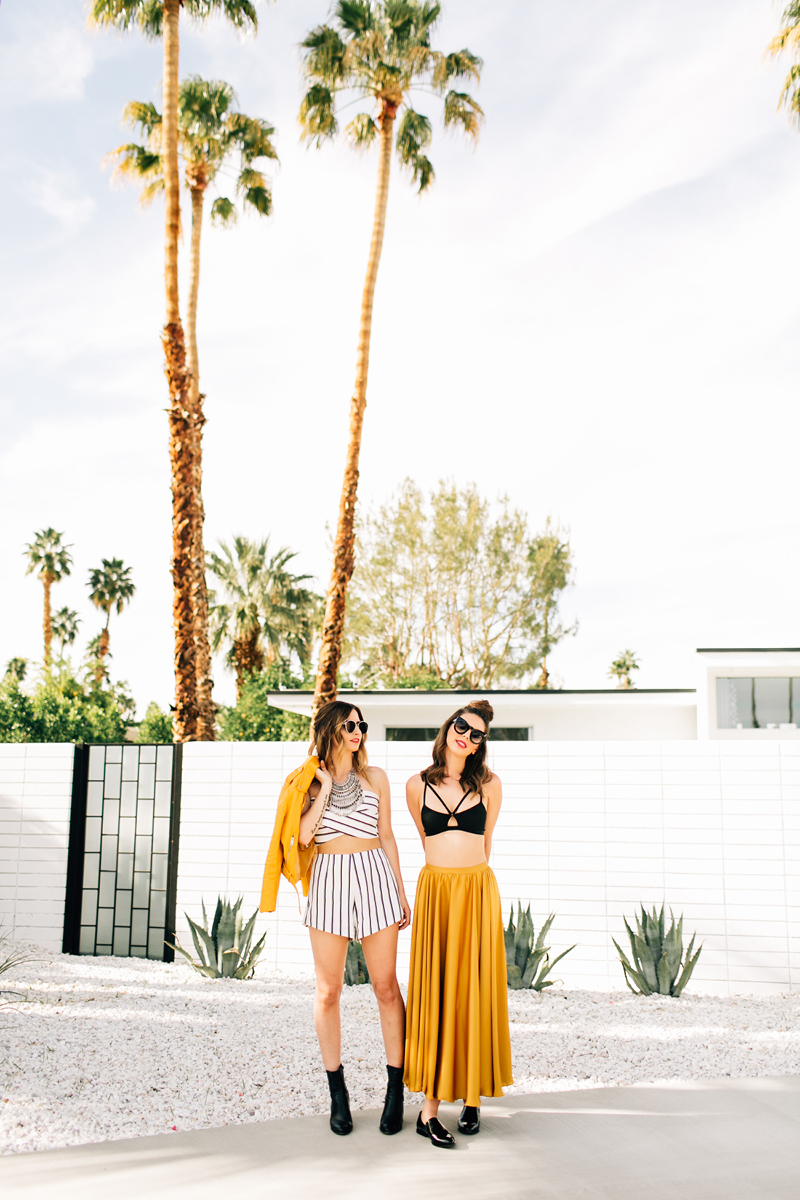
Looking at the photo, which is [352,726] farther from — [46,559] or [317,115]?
[46,559]

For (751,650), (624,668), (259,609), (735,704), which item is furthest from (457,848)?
(624,668)

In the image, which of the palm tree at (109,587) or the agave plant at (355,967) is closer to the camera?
the agave plant at (355,967)

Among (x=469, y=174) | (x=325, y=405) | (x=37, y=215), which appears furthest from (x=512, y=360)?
(x=37, y=215)

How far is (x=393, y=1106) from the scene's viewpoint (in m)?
3.68

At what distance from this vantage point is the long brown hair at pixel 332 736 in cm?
384

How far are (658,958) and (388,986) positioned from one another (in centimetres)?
351

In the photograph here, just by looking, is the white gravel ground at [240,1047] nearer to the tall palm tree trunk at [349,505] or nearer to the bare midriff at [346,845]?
the bare midriff at [346,845]

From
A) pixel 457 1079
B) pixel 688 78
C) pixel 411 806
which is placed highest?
pixel 688 78

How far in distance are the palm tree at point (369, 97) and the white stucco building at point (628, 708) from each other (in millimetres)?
4667

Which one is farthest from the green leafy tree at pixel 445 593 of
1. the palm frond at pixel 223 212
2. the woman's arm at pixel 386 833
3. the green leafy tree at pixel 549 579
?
the woman's arm at pixel 386 833

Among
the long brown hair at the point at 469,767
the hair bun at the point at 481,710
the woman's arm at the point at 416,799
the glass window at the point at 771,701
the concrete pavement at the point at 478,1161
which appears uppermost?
the glass window at the point at 771,701

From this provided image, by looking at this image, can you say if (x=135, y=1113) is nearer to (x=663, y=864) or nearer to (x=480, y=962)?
(x=480, y=962)

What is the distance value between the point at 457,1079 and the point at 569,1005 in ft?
9.20

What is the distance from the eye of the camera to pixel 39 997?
5.94m
